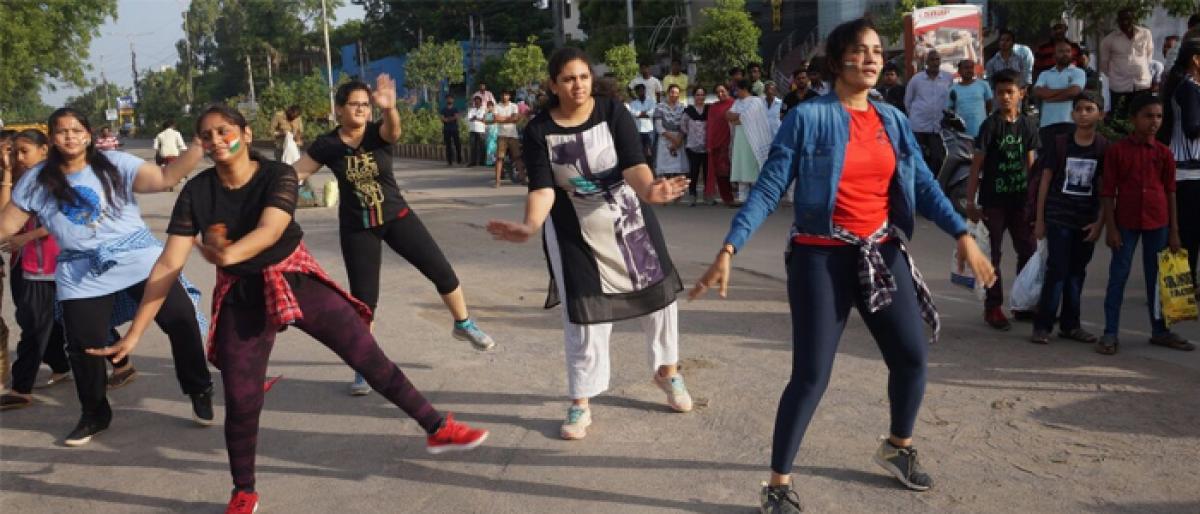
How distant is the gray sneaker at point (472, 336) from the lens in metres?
6.49

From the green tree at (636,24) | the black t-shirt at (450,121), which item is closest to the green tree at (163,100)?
the green tree at (636,24)

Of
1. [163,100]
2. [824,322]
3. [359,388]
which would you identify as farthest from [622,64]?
[163,100]

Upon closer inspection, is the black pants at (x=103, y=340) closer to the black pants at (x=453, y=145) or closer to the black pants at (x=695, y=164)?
the black pants at (x=695, y=164)

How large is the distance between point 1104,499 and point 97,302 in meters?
4.88

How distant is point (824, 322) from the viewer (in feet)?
12.6

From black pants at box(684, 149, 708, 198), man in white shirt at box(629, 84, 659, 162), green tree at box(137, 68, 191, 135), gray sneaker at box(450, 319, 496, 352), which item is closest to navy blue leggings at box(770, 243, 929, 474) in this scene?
gray sneaker at box(450, 319, 496, 352)

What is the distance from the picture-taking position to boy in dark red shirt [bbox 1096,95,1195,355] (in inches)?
235

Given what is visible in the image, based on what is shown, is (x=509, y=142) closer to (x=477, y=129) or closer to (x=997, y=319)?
(x=477, y=129)

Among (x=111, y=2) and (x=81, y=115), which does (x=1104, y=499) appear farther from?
(x=111, y=2)

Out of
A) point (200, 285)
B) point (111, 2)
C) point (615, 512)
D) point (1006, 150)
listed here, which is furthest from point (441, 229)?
point (111, 2)

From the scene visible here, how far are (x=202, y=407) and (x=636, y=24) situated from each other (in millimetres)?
35108

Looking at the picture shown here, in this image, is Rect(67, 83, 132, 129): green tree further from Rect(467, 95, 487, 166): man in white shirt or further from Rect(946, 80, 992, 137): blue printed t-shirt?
Rect(946, 80, 992, 137): blue printed t-shirt

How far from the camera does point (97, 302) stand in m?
5.45

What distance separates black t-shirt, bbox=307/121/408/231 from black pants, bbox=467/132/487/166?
1832 cm
